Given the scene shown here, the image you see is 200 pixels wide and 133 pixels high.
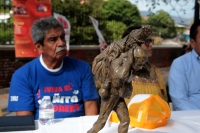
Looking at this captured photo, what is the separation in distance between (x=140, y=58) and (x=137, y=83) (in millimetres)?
1620

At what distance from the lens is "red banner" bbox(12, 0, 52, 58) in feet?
17.9

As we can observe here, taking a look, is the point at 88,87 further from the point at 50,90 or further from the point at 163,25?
the point at 163,25

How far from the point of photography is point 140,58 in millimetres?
1211

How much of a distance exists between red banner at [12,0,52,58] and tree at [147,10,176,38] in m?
9.40

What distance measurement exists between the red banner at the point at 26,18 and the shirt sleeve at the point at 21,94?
3.18 m

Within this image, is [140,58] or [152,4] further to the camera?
[152,4]

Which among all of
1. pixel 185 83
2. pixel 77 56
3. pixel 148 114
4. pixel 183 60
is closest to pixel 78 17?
pixel 77 56

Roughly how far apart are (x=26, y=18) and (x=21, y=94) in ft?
11.3

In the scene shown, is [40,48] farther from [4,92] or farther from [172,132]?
[4,92]

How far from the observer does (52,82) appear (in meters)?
2.47

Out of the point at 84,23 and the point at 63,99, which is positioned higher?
the point at 84,23

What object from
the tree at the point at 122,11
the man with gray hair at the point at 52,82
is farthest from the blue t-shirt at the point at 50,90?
the tree at the point at 122,11

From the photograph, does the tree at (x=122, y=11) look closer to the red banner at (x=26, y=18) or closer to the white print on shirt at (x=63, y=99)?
the red banner at (x=26, y=18)

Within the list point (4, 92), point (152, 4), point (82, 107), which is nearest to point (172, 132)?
point (82, 107)
